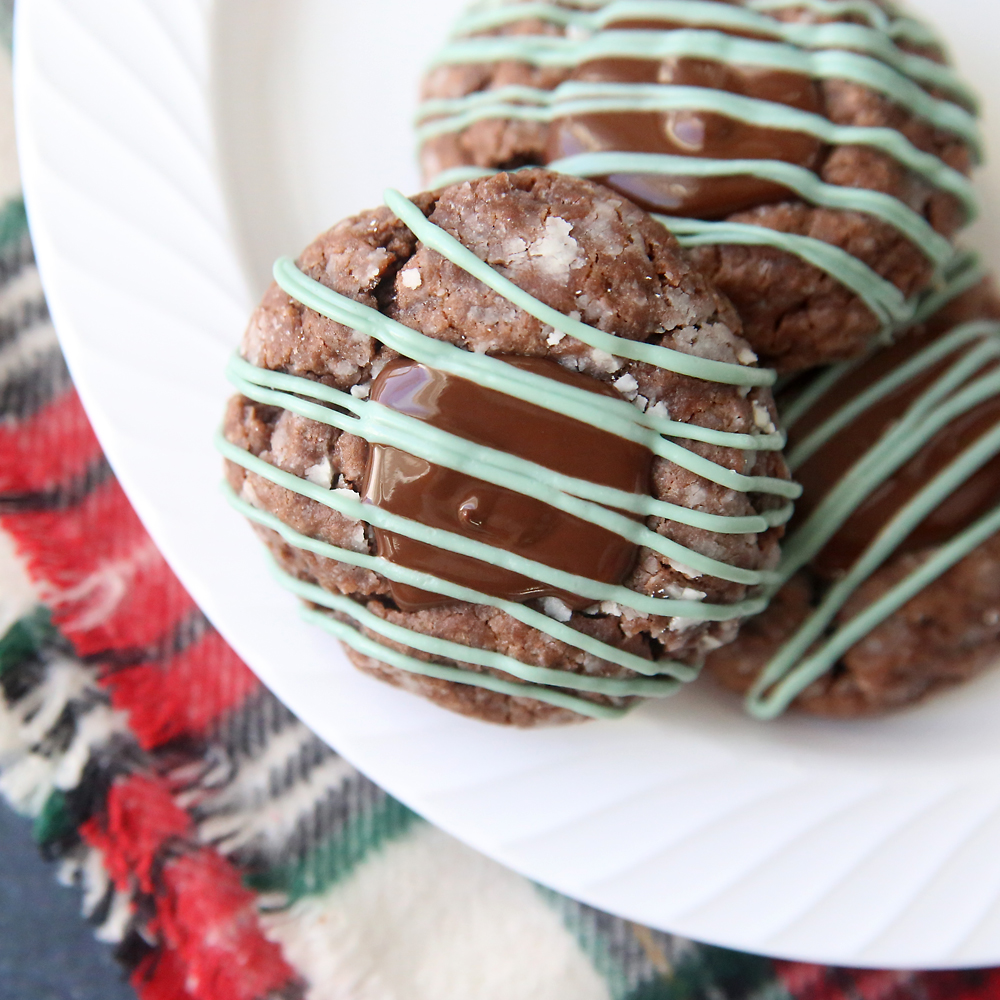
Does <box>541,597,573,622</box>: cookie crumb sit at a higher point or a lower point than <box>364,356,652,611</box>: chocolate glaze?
lower

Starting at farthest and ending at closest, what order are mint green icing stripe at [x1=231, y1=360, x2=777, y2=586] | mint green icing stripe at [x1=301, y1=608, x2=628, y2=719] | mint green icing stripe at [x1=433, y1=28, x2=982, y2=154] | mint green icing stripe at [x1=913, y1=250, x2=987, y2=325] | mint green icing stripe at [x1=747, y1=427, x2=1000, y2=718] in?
mint green icing stripe at [x1=913, y1=250, x2=987, y2=325]
mint green icing stripe at [x1=747, y1=427, x2=1000, y2=718]
mint green icing stripe at [x1=433, y1=28, x2=982, y2=154]
mint green icing stripe at [x1=301, y1=608, x2=628, y2=719]
mint green icing stripe at [x1=231, y1=360, x2=777, y2=586]

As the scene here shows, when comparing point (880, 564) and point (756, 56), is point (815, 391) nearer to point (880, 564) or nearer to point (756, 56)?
point (880, 564)

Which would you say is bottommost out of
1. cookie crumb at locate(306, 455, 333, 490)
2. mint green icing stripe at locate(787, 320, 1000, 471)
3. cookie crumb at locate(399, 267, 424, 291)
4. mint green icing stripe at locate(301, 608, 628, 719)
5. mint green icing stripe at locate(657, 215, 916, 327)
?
mint green icing stripe at locate(787, 320, 1000, 471)

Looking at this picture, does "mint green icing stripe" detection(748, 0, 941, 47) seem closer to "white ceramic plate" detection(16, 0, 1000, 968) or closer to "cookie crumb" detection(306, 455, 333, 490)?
"white ceramic plate" detection(16, 0, 1000, 968)

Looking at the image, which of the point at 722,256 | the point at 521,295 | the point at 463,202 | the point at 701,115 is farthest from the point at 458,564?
Answer: the point at 701,115

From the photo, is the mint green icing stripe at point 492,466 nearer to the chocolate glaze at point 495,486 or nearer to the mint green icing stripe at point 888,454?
the chocolate glaze at point 495,486

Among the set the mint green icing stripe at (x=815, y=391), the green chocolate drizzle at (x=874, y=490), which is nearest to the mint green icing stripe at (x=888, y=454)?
the green chocolate drizzle at (x=874, y=490)

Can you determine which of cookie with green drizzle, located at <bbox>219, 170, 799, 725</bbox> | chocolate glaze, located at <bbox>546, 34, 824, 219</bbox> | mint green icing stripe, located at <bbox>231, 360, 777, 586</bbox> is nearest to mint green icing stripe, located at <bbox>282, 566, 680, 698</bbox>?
cookie with green drizzle, located at <bbox>219, 170, 799, 725</bbox>

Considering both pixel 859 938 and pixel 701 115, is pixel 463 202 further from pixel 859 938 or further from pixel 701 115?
pixel 859 938
